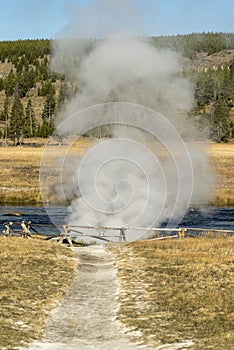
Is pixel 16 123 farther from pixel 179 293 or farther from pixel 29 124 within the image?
pixel 179 293

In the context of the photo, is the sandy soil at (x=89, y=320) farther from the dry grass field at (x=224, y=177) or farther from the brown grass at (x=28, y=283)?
the dry grass field at (x=224, y=177)

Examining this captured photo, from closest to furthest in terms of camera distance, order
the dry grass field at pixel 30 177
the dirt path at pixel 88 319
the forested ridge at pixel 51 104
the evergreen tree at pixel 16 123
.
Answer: the dirt path at pixel 88 319 → the dry grass field at pixel 30 177 → the evergreen tree at pixel 16 123 → the forested ridge at pixel 51 104

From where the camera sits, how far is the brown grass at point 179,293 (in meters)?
13.9

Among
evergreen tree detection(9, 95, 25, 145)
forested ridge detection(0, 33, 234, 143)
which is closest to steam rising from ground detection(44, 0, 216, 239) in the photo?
forested ridge detection(0, 33, 234, 143)

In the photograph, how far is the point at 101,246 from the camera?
29.2 meters

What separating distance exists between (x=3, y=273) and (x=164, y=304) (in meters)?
6.28

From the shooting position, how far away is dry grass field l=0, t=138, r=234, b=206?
176ft

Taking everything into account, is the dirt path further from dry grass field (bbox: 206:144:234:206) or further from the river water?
dry grass field (bbox: 206:144:234:206)

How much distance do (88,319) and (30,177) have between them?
163 ft

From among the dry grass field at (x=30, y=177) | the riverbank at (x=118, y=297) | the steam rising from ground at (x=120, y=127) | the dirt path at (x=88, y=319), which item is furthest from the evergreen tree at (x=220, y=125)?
the dirt path at (x=88, y=319)

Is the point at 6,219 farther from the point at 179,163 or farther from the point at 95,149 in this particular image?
the point at 179,163

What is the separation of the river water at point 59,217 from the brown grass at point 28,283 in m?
10.3

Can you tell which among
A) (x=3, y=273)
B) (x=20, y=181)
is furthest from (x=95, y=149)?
(x=20, y=181)

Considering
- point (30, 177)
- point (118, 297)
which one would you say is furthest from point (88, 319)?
point (30, 177)
